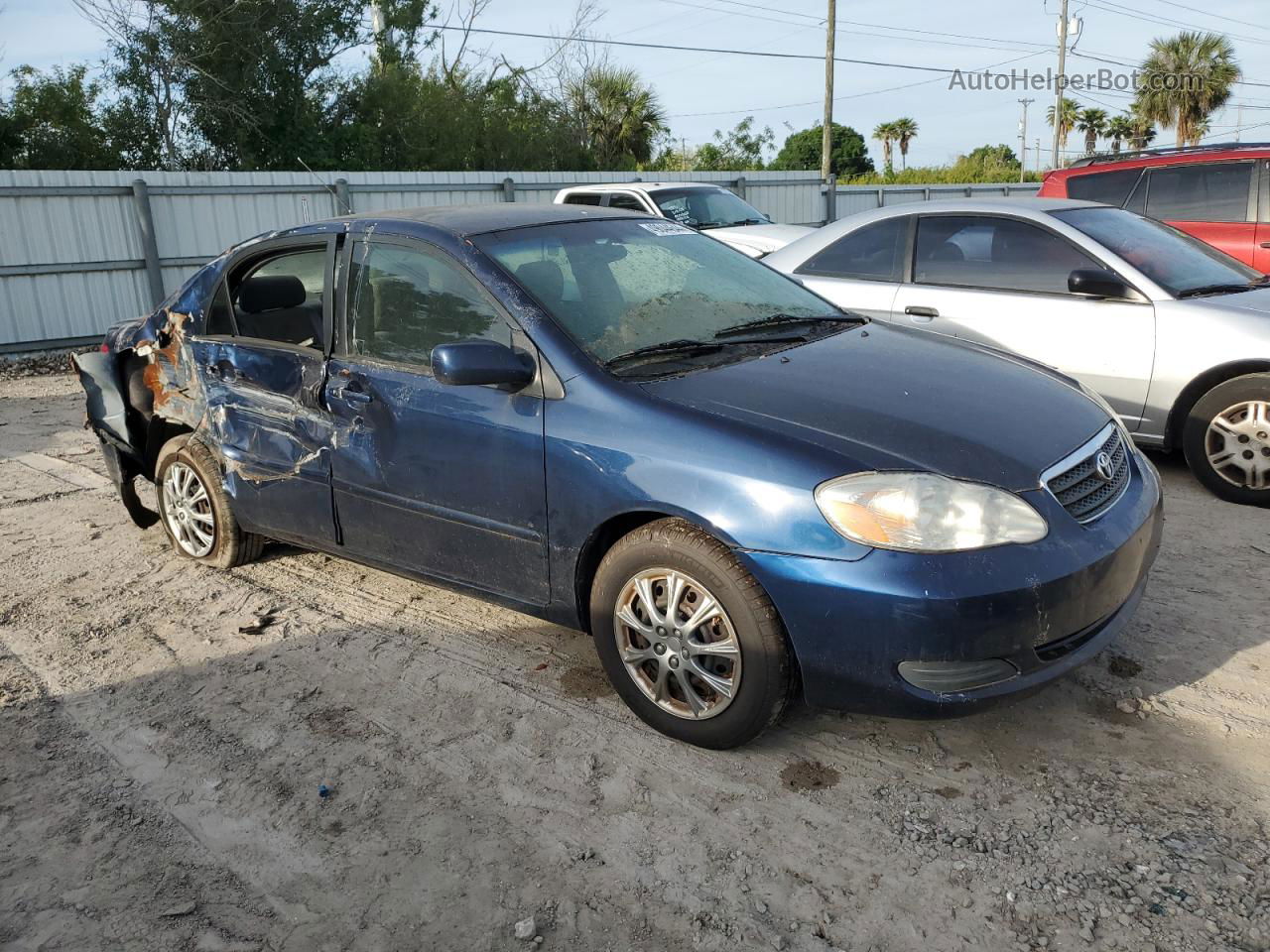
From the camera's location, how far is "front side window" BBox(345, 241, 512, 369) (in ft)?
12.3

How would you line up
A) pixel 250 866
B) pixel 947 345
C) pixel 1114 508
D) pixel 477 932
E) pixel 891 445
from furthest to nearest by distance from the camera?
pixel 947 345 < pixel 1114 508 < pixel 891 445 < pixel 250 866 < pixel 477 932

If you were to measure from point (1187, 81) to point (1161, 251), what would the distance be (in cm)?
4099

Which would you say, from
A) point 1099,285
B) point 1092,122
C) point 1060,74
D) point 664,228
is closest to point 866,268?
point 1099,285

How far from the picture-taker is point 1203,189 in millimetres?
8148

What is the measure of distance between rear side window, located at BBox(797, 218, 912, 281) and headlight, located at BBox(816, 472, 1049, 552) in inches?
152

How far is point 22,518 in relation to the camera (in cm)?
599

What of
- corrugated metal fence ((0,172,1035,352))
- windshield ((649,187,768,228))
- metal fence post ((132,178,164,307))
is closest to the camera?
corrugated metal fence ((0,172,1035,352))

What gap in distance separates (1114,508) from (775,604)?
3.90ft

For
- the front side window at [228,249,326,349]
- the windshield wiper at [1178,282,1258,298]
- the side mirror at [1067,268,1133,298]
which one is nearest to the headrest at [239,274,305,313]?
the front side window at [228,249,326,349]

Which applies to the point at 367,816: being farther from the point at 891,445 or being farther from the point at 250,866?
the point at 891,445

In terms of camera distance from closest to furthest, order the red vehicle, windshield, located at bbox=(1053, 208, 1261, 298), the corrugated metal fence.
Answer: windshield, located at bbox=(1053, 208, 1261, 298), the red vehicle, the corrugated metal fence

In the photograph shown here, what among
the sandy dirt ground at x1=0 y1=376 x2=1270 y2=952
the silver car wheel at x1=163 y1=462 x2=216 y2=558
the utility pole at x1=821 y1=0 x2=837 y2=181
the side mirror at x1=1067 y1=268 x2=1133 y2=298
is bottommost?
the sandy dirt ground at x1=0 y1=376 x2=1270 y2=952

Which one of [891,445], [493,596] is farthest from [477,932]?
[891,445]

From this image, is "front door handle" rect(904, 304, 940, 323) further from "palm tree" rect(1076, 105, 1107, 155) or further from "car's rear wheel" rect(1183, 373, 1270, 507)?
"palm tree" rect(1076, 105, 1107, 155)
